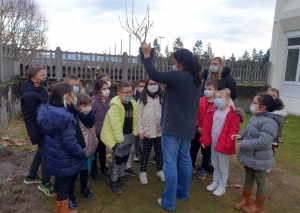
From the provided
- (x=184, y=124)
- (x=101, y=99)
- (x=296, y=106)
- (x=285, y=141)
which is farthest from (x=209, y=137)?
(x=296, y=106)

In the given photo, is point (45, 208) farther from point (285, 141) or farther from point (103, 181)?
point (285, 141)

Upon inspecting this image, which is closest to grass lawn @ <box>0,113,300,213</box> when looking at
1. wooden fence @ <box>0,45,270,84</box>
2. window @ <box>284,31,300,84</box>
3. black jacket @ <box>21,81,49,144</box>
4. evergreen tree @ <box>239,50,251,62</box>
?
black jacket @ <box>21,81,49,144</box>

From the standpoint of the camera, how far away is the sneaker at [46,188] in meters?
3.38

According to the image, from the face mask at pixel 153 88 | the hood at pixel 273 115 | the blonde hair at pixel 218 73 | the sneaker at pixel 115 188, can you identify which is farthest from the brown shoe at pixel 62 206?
the blonde hair at pixel 218 73

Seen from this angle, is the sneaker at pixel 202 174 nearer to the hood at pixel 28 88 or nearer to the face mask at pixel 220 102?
the face mask at pixel 220 102

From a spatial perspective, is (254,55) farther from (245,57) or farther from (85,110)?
(85,110)

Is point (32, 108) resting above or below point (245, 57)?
below

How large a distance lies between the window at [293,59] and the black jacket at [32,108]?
10693 millimetres

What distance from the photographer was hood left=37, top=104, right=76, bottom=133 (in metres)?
2.55

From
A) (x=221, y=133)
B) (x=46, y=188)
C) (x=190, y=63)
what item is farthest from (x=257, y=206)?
(x=46, y=188)

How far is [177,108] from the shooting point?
9.78 feet

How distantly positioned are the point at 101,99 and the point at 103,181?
4.24 ft

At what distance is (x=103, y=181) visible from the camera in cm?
389

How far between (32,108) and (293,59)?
1130 centimetres
